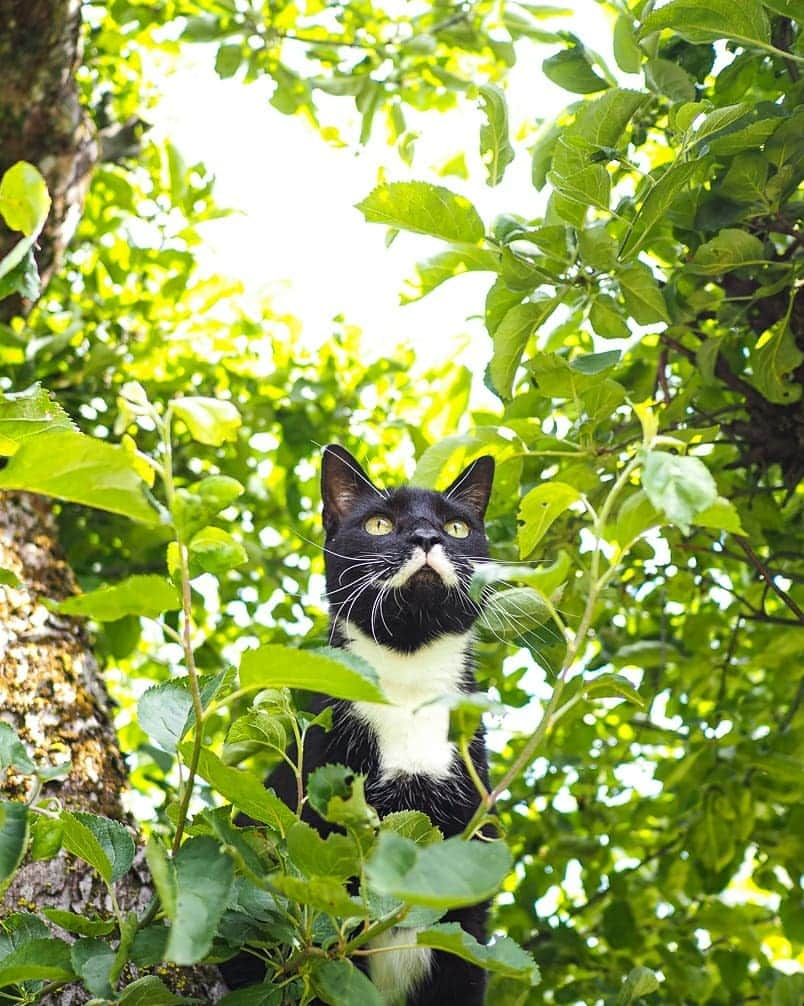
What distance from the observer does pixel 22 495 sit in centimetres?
302

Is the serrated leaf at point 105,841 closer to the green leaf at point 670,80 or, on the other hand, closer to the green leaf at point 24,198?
the green leaf at point 24,198

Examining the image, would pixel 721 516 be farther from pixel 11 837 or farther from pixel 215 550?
pixel 11 837

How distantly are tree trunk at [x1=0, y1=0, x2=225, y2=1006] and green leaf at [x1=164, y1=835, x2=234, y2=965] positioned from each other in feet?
1.44

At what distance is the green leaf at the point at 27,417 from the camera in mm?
1410

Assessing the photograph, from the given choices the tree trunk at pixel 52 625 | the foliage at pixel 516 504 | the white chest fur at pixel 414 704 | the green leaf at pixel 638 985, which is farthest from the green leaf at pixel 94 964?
the white chest fur at pixel 414 704

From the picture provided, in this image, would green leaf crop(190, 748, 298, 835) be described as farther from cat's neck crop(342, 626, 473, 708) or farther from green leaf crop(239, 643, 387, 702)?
cat's neck crop(342, 626, 473, 708)

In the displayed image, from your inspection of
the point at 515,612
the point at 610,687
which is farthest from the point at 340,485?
the point at 610,687

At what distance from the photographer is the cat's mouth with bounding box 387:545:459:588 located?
240 cm

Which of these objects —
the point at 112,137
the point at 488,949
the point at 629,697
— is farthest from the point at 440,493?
the point at 112,137

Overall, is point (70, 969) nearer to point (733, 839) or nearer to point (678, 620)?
point (733, 839)

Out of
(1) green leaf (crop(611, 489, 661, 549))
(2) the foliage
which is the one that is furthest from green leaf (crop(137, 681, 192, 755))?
(1) green leaf (crop(611, 489, 661, 549))

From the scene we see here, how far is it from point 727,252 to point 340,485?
117 cm

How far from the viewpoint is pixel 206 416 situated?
120 cm

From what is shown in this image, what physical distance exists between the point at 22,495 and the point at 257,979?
A: 5.06ft
